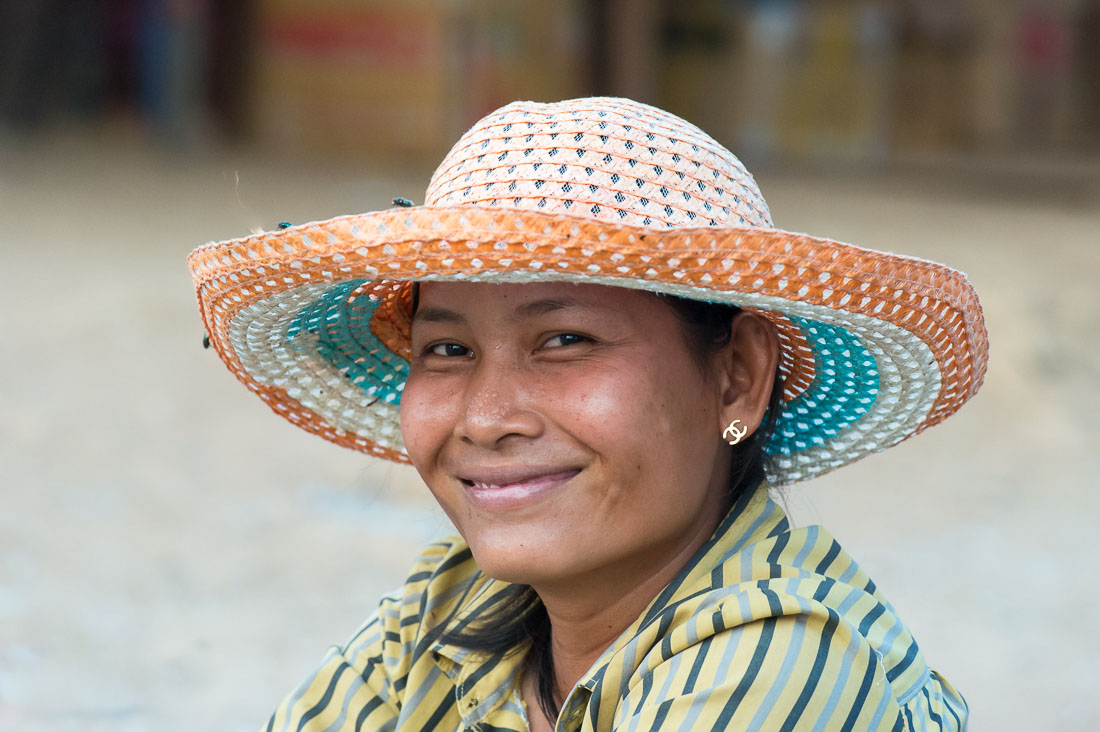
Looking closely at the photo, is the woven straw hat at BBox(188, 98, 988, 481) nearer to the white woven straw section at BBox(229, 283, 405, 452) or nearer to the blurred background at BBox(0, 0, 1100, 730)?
the white woven straw section at BBox(229, 283, 405, 452)

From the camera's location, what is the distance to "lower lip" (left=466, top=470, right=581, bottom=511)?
1.56m

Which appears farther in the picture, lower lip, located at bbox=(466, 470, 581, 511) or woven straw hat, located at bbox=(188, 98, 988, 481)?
lower lip, located at bbox=(466, 470, 581, 511)

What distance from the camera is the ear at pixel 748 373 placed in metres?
1.69

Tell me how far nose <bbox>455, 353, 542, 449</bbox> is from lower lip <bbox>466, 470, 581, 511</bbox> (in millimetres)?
58

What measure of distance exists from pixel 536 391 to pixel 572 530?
180mm

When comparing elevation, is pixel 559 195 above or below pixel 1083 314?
above

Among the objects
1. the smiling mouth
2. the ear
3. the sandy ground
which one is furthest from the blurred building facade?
the smiling mouth

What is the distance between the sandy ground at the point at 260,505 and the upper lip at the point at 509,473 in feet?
3.69

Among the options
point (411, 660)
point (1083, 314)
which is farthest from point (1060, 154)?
point (411, 660)

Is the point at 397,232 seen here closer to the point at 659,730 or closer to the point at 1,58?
the point at 659,730

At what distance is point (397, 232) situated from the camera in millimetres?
1335

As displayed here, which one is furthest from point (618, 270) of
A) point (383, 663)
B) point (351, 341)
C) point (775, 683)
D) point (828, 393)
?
point (383, 663)

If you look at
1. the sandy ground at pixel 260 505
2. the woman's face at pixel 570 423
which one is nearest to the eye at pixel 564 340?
the woman's face at pixel 570 423

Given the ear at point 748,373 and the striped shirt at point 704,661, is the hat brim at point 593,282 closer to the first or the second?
the ear at point 748,373
